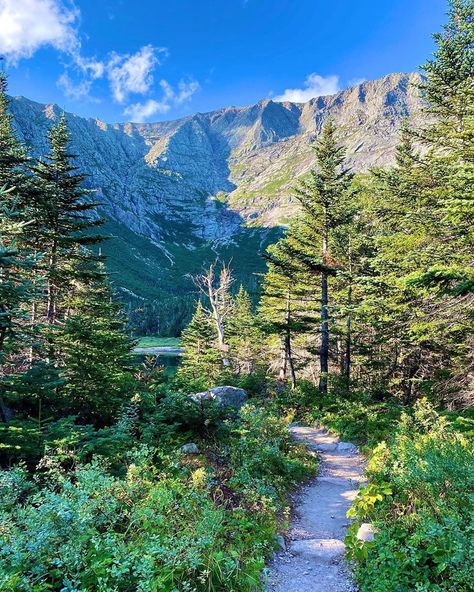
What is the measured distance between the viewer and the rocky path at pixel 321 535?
4.75 metres

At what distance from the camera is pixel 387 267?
41.3 ft

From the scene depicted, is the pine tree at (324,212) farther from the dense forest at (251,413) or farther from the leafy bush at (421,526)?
the leafy bush at (421,526)

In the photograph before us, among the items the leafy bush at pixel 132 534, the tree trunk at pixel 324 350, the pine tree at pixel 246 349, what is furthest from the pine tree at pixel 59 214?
the pine tree at pixel 246 349

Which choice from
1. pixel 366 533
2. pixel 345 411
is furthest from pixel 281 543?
pixel 345 411

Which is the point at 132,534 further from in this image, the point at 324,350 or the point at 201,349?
the point at 201,349

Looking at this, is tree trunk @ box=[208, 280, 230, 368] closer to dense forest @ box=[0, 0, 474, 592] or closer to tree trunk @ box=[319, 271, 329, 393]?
dense forest @ box=[0, 0, 474, 592]

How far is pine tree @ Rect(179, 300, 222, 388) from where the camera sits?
90.8ft

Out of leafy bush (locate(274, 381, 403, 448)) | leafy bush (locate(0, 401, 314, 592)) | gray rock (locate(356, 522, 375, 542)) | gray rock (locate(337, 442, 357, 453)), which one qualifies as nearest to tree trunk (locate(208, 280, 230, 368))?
leafy bush (locate(274, 381, 403, 448))

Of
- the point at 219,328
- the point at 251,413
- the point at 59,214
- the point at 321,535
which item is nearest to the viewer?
the point at 321,535

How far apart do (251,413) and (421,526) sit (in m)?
6.29

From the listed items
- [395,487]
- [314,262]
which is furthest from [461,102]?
[395,487]

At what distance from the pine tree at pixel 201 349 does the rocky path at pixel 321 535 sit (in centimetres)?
1684

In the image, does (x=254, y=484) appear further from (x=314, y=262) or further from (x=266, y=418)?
(x=314, y=262)

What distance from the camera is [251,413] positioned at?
10242mm
